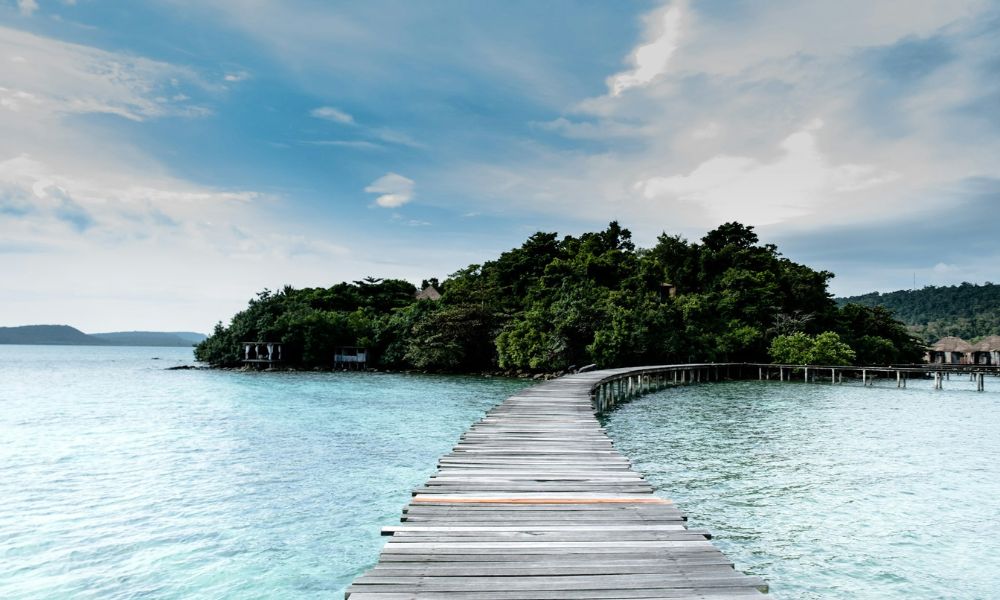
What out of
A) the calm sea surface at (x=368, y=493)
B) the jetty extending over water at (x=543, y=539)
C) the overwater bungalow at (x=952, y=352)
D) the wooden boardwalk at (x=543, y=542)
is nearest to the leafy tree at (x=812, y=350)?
the calm sea surface at (x=368, y=493)

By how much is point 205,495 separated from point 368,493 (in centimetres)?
280

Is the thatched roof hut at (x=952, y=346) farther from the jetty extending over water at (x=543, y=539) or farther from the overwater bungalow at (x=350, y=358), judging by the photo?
the jetty extending over water at (x=543, y=539)

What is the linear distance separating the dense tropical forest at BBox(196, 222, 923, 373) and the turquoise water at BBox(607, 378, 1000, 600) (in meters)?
19.8

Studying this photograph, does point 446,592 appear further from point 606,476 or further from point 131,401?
point 131,401

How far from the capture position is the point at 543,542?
14.6 ft

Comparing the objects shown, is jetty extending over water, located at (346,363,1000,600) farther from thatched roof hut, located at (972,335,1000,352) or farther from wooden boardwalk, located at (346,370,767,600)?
thatched roof hut, located at (972,335,1000,352)

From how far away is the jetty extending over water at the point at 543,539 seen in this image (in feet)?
11.7

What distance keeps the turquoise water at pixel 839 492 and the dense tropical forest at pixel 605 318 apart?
19783 mm

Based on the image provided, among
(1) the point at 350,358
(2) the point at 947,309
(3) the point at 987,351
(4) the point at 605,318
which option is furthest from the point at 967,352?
(2) the point at 947,309

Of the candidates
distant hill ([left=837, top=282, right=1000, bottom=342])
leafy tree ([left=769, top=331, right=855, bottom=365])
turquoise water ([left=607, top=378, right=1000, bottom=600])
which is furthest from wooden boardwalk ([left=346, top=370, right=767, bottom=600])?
distant hill ([left=837, top=282, right=1000, bottom=342])

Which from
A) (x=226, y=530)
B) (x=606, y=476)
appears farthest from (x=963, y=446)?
(x=226, y=530)

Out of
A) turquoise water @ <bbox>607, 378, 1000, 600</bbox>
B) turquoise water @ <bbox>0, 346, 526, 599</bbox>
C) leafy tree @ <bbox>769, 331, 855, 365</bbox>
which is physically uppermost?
leafy tree @ <bbox>769, 331, 855, 365</bbox>

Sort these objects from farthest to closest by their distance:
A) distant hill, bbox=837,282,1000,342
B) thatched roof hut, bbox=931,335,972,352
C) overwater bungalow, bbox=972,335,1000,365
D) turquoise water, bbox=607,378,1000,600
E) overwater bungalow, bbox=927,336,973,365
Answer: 1. distant hill, bbox=837,282,1000,342
2. overwater bungalow, bbox=927,336,973,365
3. thatched roof hut, bbox=931,335,972,352
4. overwater bungalow, bbox=972,335,1000,365
5. turquoise water, bbox=607,378,1000,600

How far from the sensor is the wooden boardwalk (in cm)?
357
